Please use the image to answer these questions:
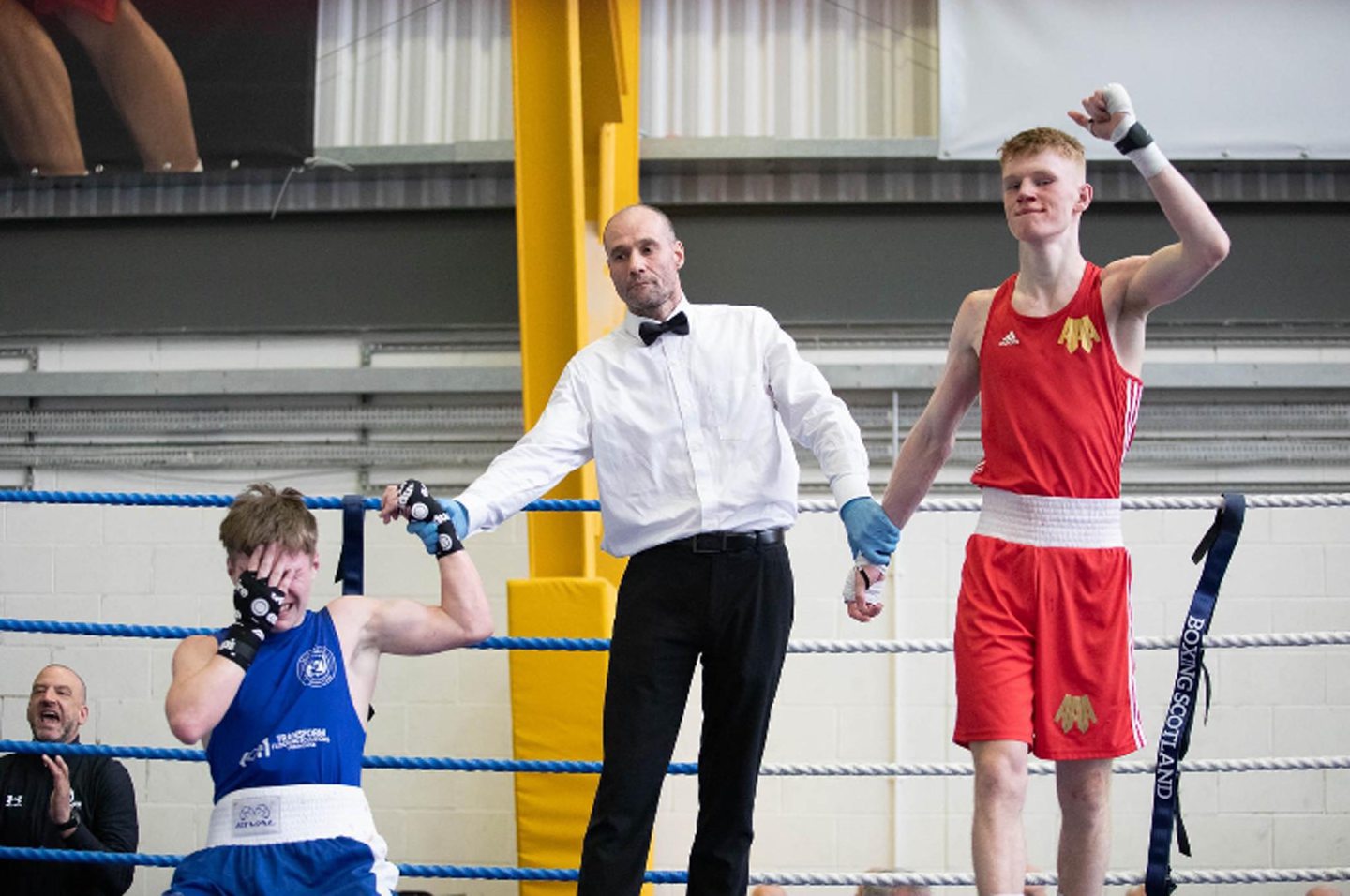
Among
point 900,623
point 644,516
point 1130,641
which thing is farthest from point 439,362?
point 1130,641

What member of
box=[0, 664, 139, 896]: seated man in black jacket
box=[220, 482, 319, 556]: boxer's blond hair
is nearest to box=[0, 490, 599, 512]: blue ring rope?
box=[220, 482, 319, 556]: boxer's blond hair

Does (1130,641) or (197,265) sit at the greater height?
(197,265)

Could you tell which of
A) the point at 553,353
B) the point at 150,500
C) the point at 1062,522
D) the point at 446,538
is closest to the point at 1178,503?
the point at 1062,522

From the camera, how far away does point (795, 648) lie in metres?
3.18

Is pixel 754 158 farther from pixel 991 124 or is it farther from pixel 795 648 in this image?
pixel 795 648

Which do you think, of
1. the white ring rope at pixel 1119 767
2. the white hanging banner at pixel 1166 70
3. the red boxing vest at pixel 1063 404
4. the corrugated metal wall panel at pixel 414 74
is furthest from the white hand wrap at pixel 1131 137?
the corrugated metal wall panel at pixel 414 74

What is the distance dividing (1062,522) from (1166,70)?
410cm

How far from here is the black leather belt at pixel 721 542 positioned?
8.87 ft

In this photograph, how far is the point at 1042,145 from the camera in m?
2.64

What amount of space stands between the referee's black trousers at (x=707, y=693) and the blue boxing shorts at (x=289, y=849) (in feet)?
1.40

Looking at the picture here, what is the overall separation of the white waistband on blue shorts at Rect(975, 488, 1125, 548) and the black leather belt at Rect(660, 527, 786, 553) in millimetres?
430

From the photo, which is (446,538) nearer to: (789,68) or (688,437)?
(688,437)

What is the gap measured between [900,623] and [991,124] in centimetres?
205

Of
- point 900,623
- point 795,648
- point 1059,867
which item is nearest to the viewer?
point 1059,867
